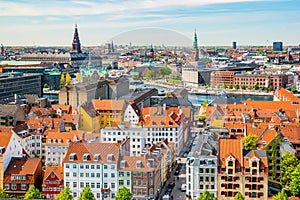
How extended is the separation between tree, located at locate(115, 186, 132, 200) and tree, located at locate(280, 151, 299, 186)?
6.63m

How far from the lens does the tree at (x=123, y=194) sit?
16.4 metres

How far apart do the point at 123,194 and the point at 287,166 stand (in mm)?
7081

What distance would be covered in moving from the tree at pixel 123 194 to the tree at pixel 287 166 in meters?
6.63

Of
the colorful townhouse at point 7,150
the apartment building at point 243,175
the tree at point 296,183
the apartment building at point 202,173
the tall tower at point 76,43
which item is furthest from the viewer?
the tall tower at point 76,43

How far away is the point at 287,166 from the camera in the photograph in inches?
749

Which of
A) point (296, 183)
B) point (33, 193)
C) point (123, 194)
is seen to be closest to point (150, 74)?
point (296, 183)

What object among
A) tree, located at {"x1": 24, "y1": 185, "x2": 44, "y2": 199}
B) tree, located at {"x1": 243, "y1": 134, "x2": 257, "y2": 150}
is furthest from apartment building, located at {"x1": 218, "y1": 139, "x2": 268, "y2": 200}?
tree, located at {"x1": 24, "y1": 185, "x2": 44, "y2": 199}

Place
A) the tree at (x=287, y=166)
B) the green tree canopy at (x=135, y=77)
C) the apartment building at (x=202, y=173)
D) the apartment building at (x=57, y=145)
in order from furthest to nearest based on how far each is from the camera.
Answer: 1. the green tree canopy at (x=135, y=77)
2. the apartment building at (x=57, y=145)
3. the tree at (x=287, y=166)
4. the apartment building at (x=202, y=173)

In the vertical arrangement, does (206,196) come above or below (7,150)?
below

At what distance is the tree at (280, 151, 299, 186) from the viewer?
738 inches

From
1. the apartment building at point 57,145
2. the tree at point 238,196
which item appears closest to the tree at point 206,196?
the tree at point 238,196

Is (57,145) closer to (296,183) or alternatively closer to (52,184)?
(52,184)

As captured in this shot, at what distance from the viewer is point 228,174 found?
17328 millimetres

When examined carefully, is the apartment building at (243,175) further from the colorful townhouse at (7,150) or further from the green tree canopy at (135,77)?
the green tree canopy at (135,77)
